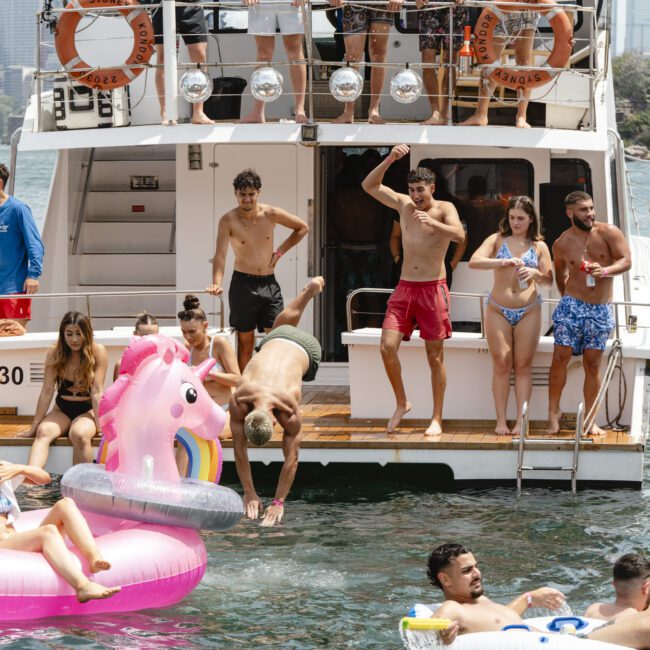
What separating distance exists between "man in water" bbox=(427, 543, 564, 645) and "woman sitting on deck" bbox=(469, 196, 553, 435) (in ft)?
13.0

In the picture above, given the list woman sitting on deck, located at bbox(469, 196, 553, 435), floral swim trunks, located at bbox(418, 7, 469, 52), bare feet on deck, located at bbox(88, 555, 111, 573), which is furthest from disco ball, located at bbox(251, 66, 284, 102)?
bare feet on deck, located at bbox(88, 555, 111, 573)

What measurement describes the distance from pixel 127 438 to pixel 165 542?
700 mm

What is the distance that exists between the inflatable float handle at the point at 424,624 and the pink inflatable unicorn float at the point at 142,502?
1.98 meters

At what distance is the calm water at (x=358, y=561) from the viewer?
775 centimetres

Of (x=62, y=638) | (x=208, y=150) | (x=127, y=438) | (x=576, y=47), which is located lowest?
(x=62, y=638)

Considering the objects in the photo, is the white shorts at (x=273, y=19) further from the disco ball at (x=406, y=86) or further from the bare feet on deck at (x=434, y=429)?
the bare feet on deck at (x=434, y=429)

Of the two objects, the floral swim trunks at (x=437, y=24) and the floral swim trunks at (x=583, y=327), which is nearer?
the floral swim trunks at (x=583, y=327)

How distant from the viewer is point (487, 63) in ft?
40.7

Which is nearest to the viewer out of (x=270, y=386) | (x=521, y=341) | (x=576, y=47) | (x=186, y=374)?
(x=186, y=374)

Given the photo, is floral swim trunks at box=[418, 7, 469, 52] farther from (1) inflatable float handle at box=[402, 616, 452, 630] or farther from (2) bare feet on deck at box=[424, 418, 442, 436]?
(1) inflatable float handle at box=[402, 616, 452, 630]

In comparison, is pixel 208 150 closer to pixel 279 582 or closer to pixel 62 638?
pixel 279 582

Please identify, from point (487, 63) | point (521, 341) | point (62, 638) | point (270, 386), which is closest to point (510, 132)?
point (487, 63)

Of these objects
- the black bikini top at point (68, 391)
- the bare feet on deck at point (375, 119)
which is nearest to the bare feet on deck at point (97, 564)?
the black bikini top at point (68, 391)

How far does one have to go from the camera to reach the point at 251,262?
38.8 ft
